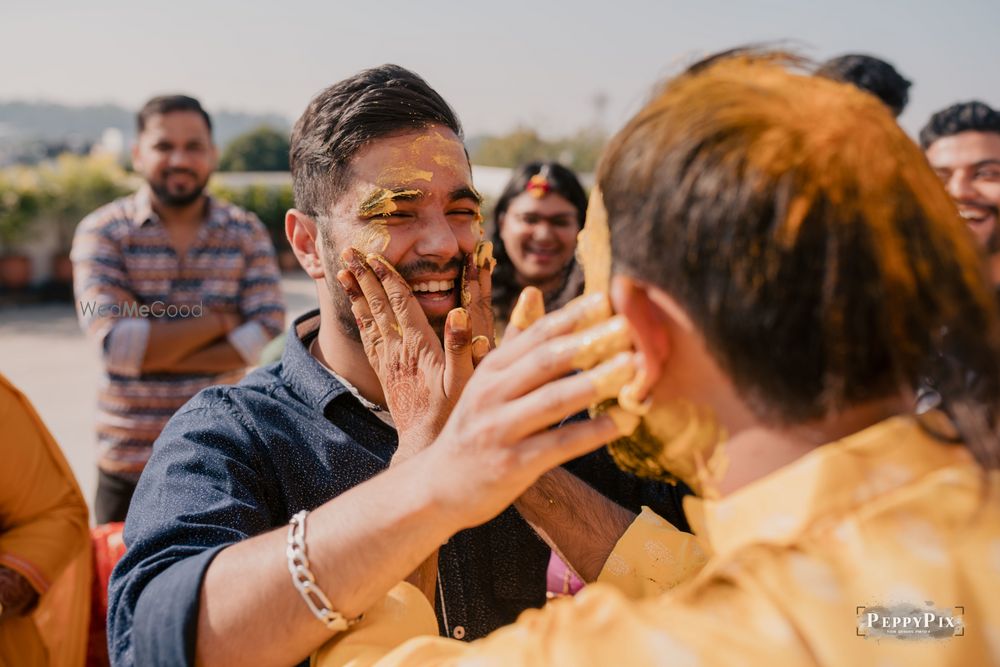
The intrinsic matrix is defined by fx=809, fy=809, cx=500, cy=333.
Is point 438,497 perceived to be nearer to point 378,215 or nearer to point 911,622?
point 911,622

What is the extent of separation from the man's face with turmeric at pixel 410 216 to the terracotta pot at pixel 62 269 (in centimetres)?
1276

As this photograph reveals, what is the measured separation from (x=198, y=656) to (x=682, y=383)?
838 mm

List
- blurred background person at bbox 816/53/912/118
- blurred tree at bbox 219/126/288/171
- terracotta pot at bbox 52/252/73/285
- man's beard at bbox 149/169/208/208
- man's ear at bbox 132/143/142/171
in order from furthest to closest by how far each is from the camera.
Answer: blurred tree at bbox 219/126/288/171 → terracotta pot at bbox 52/252/73/285 → man's ear at bbox 132/143/142/171 → man's beard at bbox 149/169/208/208 → blurred background person at bbox 816/53/912/118

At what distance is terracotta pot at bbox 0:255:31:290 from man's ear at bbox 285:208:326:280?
12.4 metres

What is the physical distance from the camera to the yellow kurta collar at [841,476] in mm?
931

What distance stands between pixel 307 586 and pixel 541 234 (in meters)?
3.59

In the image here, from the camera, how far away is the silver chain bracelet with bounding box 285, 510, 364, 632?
46.6 inches

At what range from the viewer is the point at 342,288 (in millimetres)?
1872

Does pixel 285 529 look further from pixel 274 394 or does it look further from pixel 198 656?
pixel 274 394

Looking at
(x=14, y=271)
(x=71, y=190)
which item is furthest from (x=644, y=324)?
(x=71, y=190)

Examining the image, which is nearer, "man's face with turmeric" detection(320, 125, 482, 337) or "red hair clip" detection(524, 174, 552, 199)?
"man's face with turmeric" detection(320, 125, 482, 337)

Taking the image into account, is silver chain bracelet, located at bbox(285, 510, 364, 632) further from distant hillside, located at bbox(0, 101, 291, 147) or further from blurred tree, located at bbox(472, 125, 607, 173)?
distant hillside, located at bbox(0, 101, 291, 147)

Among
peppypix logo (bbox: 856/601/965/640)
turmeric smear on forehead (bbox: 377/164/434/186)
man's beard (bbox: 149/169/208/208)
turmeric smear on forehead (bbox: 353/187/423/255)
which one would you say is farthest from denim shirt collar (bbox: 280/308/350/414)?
man's beard (bbox: 149/169/208/208)

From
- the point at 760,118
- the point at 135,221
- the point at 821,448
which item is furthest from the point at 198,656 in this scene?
the point at 135,221
